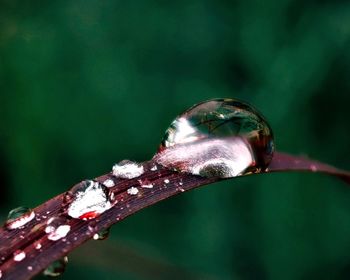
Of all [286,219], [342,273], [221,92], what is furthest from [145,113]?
[342,273]

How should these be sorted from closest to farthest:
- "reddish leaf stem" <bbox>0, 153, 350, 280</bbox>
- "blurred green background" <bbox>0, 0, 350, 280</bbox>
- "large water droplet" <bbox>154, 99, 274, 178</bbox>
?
1. "reddish leaf stem" <bbox>0, 153, 350, 280</bbox>
2. "large water droplet" <bbox>154, 99, 274, 178</bbox>
3. "blurred green background" <bbox>0, 0, 350, 280</bbox>

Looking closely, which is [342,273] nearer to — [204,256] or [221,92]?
[204,256]

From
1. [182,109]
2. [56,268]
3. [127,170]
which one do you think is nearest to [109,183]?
[127,170]

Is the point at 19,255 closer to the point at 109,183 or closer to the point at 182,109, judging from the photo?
the point at 109,183

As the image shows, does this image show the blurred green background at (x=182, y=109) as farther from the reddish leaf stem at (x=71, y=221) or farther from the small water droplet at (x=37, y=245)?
the small water droplet at (x=37, y=245)

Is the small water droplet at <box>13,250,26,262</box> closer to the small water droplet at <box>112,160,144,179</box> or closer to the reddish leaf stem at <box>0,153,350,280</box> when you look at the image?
the reddish leaf stem at <box>0,153,350,280</box>

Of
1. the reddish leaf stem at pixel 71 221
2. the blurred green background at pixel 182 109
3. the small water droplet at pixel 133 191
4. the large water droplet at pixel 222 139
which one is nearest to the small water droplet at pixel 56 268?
the reddish leaf stem at pixel 71 221

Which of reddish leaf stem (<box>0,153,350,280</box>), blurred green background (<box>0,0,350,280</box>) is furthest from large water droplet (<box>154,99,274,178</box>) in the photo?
blurred green background (<box>0,0,350,280</box>)

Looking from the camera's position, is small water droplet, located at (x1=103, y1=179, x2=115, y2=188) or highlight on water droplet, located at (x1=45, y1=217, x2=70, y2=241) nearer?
highlight on water droplet, located at (x1=45, y1=217, x2=70, y2=241)
